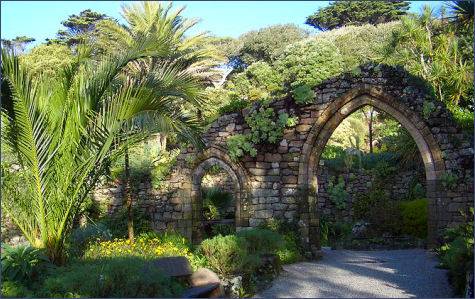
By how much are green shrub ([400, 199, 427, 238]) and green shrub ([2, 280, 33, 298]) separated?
1123 centimetres

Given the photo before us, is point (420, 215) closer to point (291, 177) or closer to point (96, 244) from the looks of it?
point (291, 177)

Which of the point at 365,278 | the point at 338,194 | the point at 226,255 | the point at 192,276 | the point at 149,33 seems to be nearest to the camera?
the point at 192,276

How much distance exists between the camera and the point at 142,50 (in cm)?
752

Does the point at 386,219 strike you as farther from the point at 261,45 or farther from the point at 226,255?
the point at 261,45

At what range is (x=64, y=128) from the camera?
24.1 feet

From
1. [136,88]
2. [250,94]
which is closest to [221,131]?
[136,88]

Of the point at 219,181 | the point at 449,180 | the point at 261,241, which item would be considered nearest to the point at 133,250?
the point at 261,241

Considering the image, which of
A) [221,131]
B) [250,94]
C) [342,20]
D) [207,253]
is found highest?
[342,20]

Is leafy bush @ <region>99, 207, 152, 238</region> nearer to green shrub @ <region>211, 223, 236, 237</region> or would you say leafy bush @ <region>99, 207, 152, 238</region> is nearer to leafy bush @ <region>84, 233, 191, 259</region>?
leafy bush @ <region>84, 233, 191, 259</region>

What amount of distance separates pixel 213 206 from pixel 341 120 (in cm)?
481

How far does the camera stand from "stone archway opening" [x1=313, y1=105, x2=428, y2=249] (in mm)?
14461

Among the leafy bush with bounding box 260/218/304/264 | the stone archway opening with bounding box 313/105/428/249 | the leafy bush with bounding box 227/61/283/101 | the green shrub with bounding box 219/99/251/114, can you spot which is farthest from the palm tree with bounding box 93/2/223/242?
the leafy bush with bounding box 227/61/283/101

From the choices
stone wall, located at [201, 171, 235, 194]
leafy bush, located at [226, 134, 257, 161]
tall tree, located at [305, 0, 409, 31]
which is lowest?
stone wall, located at [201, 171, 235, 194]

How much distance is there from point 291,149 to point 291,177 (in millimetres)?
618
